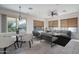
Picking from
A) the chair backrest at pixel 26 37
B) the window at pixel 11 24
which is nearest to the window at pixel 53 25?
the chair backrest at pixel 26 37

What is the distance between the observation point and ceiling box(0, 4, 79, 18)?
2037 mm

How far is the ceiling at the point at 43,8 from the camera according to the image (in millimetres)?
2037

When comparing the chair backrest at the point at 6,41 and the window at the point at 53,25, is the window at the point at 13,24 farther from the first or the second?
the window at the point at 53,25

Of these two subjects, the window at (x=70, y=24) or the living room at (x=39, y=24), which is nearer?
the living room at (x=39, y=24)

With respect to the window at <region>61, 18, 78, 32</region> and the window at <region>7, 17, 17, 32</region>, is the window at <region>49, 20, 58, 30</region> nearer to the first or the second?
the window at <region>61, 18, 78, 32</region>

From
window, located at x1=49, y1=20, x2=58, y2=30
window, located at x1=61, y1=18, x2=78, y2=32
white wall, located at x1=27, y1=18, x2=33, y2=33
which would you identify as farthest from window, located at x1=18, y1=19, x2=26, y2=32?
window, located at x1=61, y1=18, x2=78, y2=32

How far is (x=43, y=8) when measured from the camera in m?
2.16

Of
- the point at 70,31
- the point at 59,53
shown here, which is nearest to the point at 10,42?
the point at 59,53

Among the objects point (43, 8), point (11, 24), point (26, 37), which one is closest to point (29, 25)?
point (26, 37)

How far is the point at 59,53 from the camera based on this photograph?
2057 mm
